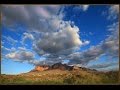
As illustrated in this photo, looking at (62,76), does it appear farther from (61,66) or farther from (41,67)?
(41,67)

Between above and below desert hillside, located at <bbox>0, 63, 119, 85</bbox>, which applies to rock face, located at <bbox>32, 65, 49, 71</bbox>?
above

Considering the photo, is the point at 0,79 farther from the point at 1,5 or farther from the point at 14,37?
the point at 1,5

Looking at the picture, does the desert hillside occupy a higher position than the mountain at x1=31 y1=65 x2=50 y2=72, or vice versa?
the mountain at x1=31 y1=65 x2=50 y2=72

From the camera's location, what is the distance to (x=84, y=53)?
677cm

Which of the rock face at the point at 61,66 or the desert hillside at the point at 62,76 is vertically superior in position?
the rock face at the point at 61,66

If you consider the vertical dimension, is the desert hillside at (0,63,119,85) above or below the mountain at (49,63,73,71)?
below

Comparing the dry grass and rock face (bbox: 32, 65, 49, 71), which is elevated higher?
rock face (bbox: 32, 65, 49, 71)

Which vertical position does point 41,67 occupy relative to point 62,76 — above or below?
above

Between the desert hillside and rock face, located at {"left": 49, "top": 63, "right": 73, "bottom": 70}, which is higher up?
rock face, located at {"left": 49, "top": 63, "right": 73, "bottom": 70}

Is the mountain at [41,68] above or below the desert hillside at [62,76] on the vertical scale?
above

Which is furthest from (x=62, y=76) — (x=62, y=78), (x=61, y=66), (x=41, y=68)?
(x=41, y=68)

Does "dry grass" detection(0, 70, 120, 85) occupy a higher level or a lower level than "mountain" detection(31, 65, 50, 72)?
lower
